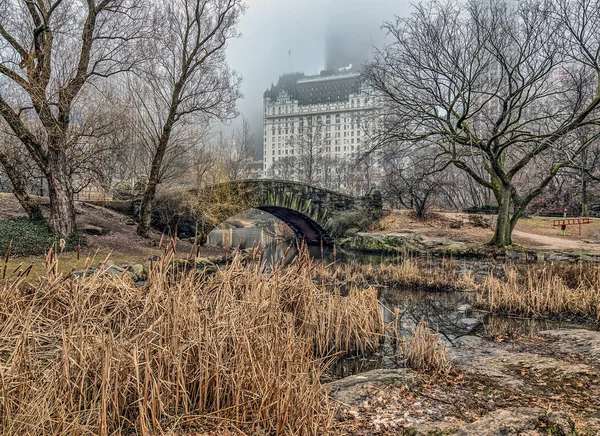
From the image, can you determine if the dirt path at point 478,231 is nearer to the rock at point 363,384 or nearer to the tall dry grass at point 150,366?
the rock at point 363,384

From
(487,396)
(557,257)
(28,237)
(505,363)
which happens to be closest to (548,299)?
(505,363)

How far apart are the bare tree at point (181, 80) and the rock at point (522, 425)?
1391 centimetres

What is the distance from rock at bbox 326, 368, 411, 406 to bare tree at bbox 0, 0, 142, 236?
10902mm

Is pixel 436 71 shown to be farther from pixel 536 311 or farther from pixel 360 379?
pixel 360 379

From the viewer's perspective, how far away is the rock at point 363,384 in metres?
3.40

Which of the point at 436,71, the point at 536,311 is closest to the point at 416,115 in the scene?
the point at 436,71

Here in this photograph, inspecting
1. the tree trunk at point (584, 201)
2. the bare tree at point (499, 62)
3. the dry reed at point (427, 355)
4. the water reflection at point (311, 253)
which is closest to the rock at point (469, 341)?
the dry reed at point (427, 355)

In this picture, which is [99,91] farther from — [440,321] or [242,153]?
[242,153]

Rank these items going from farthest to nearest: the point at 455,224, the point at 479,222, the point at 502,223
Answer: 1. the point at 479,222
2. the point at 455,224
3. the point at 502,223

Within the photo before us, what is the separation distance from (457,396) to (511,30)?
1364cm

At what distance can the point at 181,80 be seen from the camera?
47.1 ft

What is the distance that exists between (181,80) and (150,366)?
13874 millimetres

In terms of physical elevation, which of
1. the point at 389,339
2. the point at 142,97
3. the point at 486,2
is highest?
the point at 486,2

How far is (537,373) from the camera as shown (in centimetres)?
400
